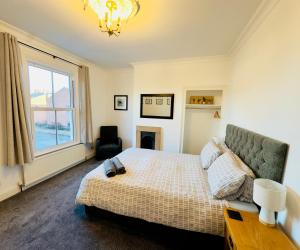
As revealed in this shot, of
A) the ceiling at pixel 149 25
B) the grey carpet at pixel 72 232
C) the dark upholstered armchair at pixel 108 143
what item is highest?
the ceiling at pixel 149 25

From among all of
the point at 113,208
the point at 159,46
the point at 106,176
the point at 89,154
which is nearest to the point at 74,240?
the point at 113,208

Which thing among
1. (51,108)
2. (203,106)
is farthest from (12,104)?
(203,106)

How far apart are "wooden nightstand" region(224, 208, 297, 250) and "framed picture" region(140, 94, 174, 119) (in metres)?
2.76

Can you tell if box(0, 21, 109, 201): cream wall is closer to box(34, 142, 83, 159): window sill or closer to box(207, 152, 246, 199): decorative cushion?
box(34, 142, 83, 159): window sill

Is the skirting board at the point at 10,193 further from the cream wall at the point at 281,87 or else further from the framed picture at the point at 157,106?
the cream wall at the point at 281,87

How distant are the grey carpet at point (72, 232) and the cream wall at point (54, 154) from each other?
1.07 ft

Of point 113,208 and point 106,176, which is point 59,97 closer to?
point 106,176

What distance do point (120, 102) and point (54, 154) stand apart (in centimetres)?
226

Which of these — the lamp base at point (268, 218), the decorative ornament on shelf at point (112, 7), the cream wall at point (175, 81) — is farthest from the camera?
the cream wall at point (175, 81)

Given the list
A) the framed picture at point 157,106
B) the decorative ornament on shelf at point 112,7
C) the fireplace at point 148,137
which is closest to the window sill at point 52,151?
the fireplace at point 148,137

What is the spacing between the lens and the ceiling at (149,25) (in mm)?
1698

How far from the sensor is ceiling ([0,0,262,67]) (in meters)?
1.70

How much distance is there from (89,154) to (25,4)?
10.5ft

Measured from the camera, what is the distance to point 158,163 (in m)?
2.42
